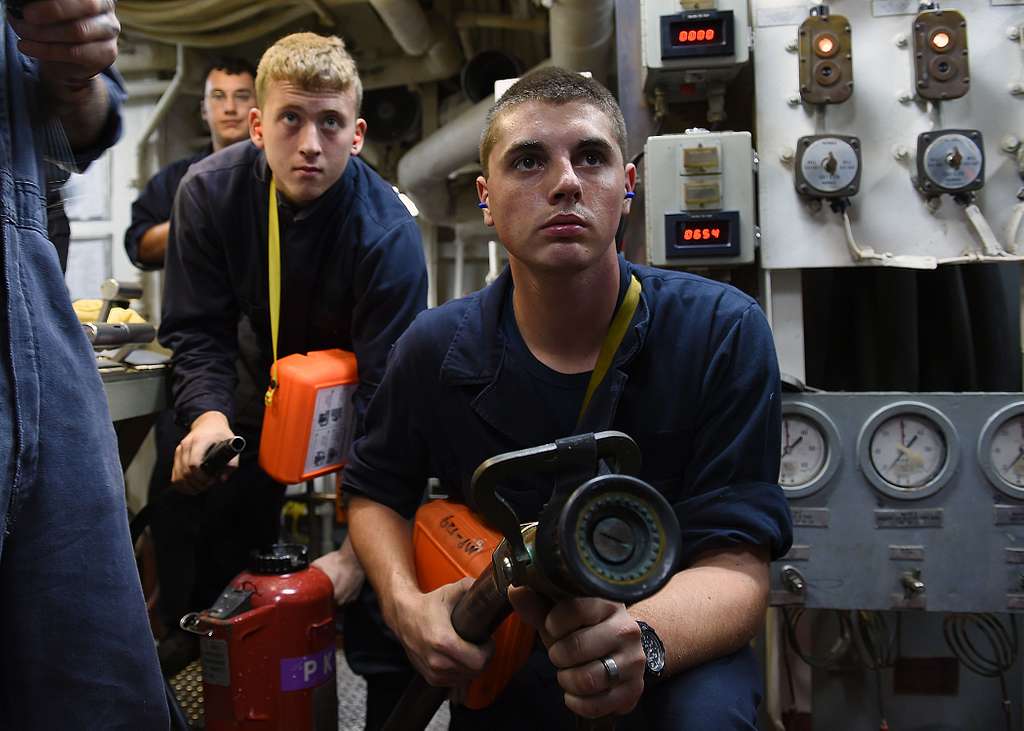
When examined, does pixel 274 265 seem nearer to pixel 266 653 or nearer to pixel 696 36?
pixel 266 653

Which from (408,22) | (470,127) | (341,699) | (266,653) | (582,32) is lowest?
(341,699)

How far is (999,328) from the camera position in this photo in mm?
2174

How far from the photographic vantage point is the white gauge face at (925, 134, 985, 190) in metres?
1.71

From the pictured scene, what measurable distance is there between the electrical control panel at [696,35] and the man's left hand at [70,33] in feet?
3.96

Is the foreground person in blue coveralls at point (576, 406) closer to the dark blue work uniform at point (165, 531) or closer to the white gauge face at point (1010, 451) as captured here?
the white gauge face at point (1010, 451)

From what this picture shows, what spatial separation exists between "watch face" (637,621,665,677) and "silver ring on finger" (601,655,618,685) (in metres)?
0.07

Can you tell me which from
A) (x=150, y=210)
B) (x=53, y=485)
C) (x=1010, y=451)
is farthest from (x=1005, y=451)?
(x=150, y=210)

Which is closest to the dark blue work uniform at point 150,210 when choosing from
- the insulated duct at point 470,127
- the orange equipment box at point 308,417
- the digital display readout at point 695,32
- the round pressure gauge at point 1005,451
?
the insulated duct at point 470,127

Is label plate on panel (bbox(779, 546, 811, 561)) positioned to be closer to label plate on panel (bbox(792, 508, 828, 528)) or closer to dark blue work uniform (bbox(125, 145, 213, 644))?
label plate on panel (bbox(792, 508, 828, 528))

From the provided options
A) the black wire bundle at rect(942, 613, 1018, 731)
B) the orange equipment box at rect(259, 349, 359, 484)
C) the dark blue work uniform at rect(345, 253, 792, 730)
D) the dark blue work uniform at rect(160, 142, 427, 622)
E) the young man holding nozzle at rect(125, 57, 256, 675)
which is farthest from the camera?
Answer: the young man holding nozzle at rect(125, 57, 256, 675)

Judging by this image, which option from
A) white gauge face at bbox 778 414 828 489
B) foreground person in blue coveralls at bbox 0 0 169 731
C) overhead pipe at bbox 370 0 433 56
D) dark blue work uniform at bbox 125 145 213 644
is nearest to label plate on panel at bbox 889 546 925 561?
white gauge face at bbox 778 414 828 489

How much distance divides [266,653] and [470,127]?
2.21m

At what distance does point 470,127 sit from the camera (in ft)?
10.5

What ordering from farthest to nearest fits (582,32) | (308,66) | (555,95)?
1. (582,32)
2. (308,66)
3. (555,95)
